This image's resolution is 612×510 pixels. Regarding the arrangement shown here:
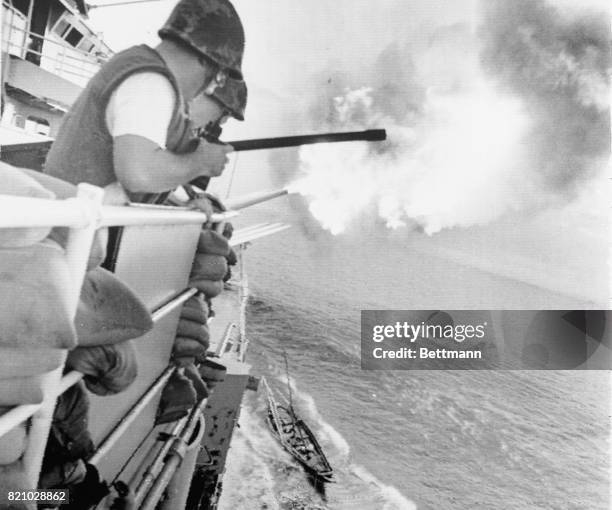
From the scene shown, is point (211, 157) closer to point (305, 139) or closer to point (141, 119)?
point (141, 119)

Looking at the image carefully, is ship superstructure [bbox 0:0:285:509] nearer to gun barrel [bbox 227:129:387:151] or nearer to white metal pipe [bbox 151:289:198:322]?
white metal pipe [bbox 151:289:198:322]

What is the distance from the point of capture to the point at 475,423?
1186 inches

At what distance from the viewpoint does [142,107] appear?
1.23 m

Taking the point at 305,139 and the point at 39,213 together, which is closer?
the point at 39,213

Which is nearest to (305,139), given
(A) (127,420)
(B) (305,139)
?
(B) (305,139)

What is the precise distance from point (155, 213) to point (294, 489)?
53.4 feet

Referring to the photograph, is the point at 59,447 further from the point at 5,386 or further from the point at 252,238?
the point at 252,238

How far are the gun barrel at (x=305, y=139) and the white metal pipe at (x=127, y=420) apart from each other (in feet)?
5.89

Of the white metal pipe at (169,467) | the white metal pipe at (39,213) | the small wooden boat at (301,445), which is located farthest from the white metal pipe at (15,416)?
the small wooden boat at (301,445)

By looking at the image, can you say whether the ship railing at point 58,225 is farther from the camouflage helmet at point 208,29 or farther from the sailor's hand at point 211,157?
the camouflage helmet at point 208,29

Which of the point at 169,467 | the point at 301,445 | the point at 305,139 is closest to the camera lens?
the point at 169,467

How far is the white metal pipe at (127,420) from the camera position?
129 centimetres

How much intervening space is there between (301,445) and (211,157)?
17739 millimetres

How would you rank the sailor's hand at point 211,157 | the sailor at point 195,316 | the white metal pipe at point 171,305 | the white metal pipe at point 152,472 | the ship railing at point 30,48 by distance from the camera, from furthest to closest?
the ship railing at point 30,48
the sailor at point 195,316
the white metal pipe at point 152,472
the sailor's hand at point 211,157
the white metal pipe at point 171,305
